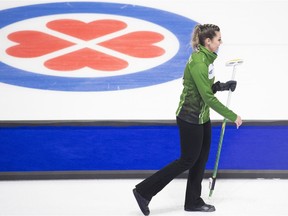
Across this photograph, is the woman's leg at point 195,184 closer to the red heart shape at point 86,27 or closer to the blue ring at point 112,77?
the blue ring at point 112,77

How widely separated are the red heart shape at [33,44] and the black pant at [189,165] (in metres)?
2.87

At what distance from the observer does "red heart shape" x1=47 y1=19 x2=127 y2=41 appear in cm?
665

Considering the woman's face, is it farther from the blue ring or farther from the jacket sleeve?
the blue ring

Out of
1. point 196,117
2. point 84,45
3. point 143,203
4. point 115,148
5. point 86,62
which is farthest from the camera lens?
point 84,45

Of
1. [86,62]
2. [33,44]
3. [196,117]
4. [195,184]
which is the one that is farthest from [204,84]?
[33,44]

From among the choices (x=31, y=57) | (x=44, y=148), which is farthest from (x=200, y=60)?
(x=31, y=57)

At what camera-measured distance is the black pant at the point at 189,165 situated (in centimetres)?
366

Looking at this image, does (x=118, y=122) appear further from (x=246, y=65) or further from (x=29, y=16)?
(x=29, y=16)

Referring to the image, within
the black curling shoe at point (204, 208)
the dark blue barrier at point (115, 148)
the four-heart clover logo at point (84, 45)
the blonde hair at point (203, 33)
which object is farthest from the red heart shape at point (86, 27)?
the black curling shoe at point (204, 208)

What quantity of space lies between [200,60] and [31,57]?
3005 mm

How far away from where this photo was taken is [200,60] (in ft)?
11.6

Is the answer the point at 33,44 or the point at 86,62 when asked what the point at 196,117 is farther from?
the point at 33,44

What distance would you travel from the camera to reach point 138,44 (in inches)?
253

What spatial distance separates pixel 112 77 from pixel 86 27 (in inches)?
50.6
